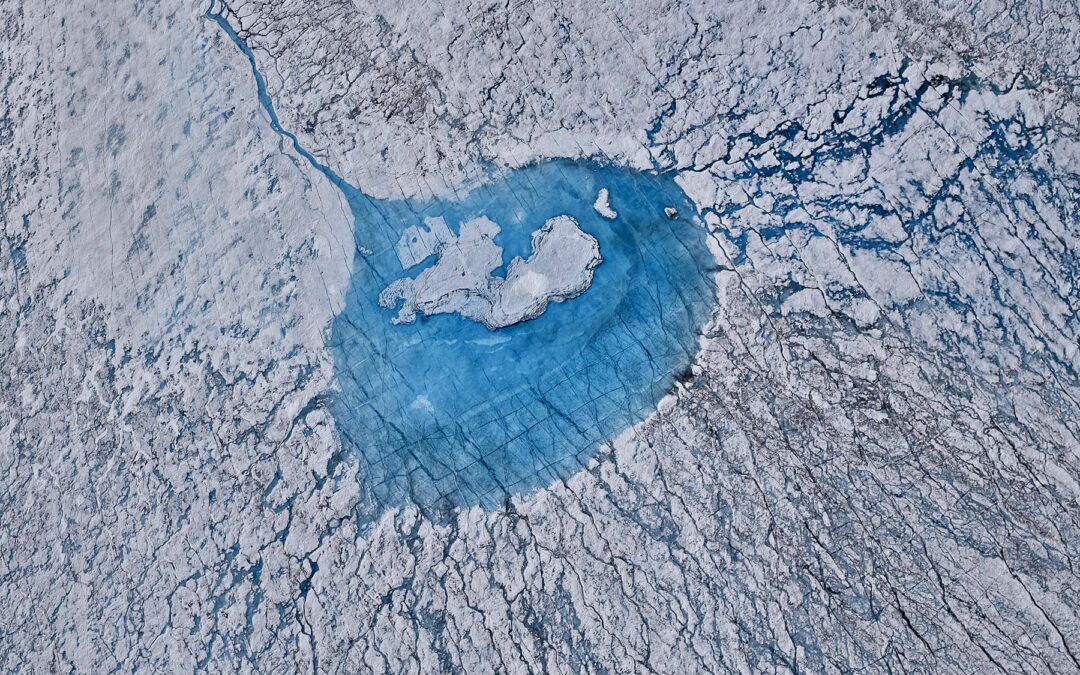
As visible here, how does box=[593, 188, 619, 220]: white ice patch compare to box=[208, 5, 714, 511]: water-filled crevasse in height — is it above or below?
above

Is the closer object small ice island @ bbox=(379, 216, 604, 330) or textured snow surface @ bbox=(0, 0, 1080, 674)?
textured snow surface @ bbox=(0, 0, 1080, 674)

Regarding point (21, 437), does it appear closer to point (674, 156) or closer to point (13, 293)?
point (13, 293)

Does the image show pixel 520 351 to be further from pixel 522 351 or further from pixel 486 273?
pixel 486 273

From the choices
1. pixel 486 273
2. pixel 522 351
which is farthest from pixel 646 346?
pixel 486 273
